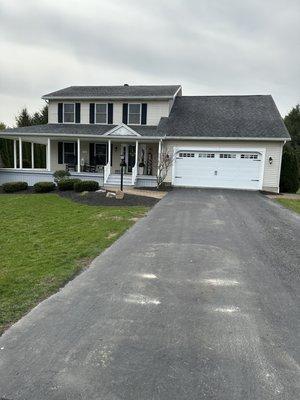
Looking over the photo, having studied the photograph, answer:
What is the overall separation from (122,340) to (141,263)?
250 centimetres

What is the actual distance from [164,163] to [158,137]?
160cm

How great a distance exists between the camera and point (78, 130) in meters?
20.4

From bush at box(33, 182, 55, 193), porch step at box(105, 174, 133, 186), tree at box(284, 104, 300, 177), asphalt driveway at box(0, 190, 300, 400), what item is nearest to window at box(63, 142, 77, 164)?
porch step at box(105, 174, 133, 186)

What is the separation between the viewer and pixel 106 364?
293 centimetres

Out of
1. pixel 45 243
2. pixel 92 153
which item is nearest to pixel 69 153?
pixel 92 153

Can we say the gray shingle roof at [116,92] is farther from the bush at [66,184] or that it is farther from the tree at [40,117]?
the tree at [40,117]

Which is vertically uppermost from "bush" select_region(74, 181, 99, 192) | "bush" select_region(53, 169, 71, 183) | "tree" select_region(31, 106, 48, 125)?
"tree" select_region(31, 106, 48, 125)

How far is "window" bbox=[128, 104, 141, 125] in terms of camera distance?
21.6 m

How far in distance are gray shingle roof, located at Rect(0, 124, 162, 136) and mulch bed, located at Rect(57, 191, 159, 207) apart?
229 inches

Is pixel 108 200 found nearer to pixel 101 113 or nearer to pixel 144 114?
pixel 144 114

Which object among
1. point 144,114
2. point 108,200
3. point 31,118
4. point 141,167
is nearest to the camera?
point 108,200

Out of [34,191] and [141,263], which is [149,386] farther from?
[34,191]

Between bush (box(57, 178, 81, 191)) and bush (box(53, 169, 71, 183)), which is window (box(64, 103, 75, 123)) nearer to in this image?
bush (box(53, 169, 71, 183))

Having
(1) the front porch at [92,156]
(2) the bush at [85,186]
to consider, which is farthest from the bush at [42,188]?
(1) the front porch at [92,156]
